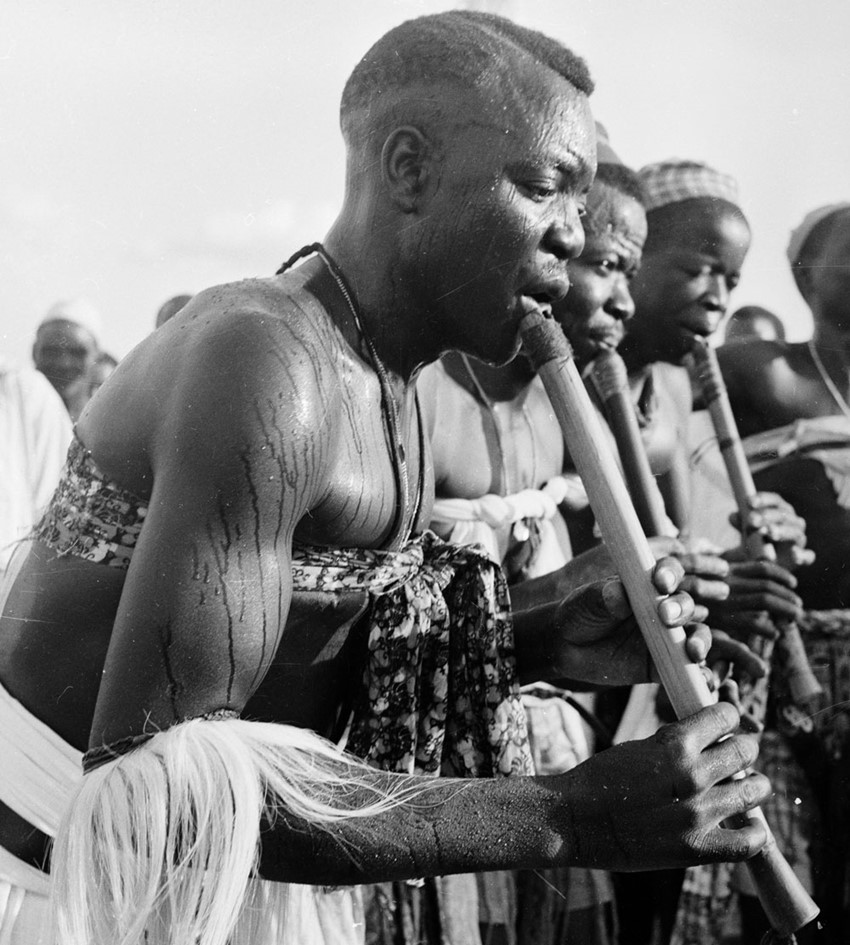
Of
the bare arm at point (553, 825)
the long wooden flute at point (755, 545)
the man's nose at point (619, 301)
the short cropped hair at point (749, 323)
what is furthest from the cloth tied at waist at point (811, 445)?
the bare arm at point (553, 825)

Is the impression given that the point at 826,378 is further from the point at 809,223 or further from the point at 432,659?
the point at 432,659

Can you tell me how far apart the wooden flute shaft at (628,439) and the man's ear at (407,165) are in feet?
3.95

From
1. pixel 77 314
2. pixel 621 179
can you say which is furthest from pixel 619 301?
pixel 77 314

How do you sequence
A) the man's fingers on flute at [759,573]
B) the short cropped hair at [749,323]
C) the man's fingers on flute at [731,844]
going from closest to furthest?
the man's fingers on flute at [731,844], the man's fingers on flute at [759,573], the short cropped hair at [749,323]

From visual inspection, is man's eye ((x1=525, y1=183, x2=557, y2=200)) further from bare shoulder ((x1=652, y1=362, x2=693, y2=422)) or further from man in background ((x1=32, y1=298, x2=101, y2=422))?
bare shoulder ((x1=652, y1=362, x2=693, y2=422))

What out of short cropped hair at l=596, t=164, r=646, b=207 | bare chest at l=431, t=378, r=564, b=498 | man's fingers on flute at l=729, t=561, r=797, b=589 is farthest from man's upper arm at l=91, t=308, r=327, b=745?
man's fingers on flute at l=729, t=561, r=797, b=589

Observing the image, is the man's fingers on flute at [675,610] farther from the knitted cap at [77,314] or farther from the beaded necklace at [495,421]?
the beaded necklace at [495,421]

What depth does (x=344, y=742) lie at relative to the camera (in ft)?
4.57

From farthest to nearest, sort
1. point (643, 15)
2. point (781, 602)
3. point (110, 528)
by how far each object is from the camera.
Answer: point (781, 602) < point (643, 15) < point (110, 528)

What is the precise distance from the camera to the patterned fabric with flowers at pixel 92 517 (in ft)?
3.84

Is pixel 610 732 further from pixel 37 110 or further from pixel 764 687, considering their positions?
pixel 37 110

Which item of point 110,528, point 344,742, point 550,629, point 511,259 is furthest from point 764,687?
point 110,528

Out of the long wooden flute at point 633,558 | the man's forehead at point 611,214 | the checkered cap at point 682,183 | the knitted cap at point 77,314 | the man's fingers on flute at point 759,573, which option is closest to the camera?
the long wooden flute at point 633,558

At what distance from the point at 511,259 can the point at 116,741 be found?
2.15ft
